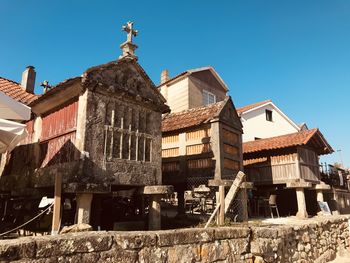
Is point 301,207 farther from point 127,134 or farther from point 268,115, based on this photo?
point 268,115

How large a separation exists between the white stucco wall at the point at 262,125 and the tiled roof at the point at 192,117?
965cm

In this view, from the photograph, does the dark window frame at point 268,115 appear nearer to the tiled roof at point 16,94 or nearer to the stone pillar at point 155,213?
the stone pillar at point 155,213

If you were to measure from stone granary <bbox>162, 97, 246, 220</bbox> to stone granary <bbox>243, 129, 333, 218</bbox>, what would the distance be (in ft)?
12.8

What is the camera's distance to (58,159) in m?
6.98

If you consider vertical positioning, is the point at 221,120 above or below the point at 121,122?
above

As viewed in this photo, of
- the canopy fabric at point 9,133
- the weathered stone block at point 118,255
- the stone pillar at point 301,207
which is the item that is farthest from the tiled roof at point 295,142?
the weathered stone block at point 118,255

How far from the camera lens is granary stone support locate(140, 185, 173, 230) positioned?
7.28 metres

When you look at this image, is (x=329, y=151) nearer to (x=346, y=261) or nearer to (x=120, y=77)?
(x=346, y=261)

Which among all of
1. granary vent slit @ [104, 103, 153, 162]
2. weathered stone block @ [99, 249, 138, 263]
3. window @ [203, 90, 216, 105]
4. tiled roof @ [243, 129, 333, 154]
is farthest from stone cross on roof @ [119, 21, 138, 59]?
window @ [203, 90, 216, 105]

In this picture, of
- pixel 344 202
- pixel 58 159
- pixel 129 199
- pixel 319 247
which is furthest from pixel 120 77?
pixel 344 202

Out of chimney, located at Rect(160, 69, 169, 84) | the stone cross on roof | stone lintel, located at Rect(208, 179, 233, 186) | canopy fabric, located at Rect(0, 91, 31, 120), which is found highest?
chimney, located at Rect(160, 69, 169, 84)

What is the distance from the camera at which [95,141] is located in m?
6.53

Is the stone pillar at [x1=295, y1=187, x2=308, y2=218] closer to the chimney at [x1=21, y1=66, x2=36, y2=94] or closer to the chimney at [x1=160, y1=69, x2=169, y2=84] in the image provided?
the chimney at [x1=160, y1=69, x2=169, y2=84]

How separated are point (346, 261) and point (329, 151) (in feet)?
24.6
